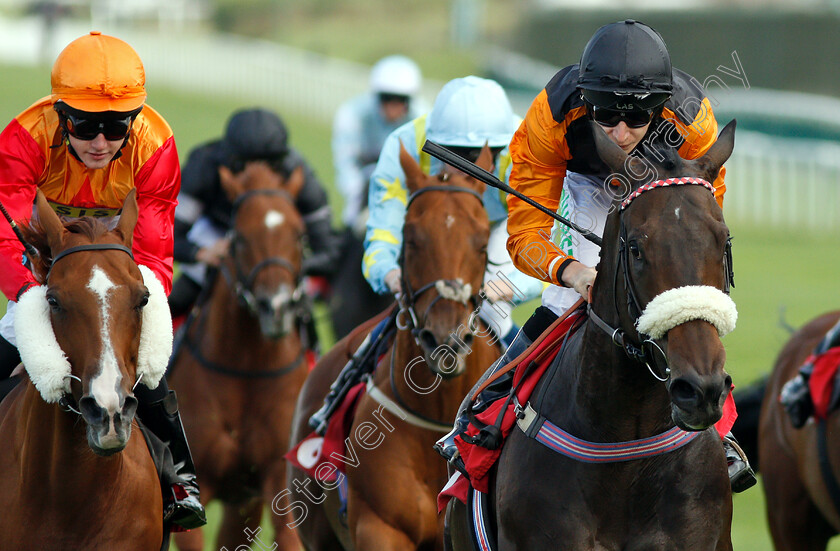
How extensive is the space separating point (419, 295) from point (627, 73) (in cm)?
168

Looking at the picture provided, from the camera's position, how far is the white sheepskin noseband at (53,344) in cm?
410

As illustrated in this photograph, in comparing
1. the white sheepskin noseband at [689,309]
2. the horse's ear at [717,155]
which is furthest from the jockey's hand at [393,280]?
the white sheepskin noseband at [689,309]

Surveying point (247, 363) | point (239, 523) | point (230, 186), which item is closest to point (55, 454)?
point (247, 363)

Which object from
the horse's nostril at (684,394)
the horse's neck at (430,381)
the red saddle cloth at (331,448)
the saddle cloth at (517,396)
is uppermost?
the horse's nostril at (684,394)

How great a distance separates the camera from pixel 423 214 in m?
5.56

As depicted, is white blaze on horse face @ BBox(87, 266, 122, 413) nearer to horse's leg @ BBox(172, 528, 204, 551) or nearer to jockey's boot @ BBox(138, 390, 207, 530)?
jockey's boot @ BBox(138, 390, 207, 530)

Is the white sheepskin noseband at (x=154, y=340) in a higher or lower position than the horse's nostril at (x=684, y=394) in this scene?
lower

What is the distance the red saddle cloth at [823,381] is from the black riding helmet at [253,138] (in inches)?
148

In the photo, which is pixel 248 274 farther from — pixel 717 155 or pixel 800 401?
pixel 717 155

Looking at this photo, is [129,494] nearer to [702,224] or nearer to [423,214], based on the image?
[423,214]

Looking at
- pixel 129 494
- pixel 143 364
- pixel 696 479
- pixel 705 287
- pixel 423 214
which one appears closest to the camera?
pixel 705 287

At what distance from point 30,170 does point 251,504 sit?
3.25 meters

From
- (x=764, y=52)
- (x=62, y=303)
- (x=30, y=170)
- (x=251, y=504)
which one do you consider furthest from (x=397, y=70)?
(x=764, y=52)

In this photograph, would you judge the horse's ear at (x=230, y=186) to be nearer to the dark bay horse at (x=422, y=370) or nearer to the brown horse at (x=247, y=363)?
the brown horse at (x=247, y=363)
